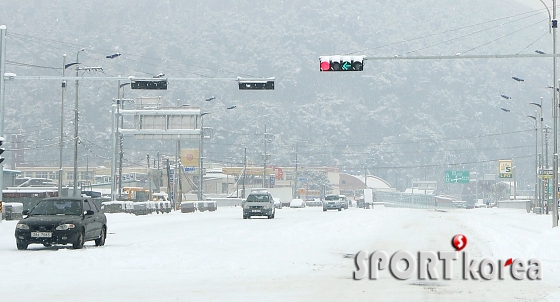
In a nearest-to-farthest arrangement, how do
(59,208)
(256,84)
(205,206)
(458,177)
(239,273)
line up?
(239,273)
(59,208)
(256,84)
(205,206)
(458,177)

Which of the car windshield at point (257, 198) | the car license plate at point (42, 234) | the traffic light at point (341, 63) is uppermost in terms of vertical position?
the traffic light at point (341, 63)

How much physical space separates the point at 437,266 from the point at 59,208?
37.0ft

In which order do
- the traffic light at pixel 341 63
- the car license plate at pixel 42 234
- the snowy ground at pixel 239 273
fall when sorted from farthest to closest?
the traffic light at pixel 341 63, the car license plate at pixel 42 234, the snowy ground at pixel 239 273

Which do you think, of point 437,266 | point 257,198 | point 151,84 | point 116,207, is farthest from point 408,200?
point 437,266

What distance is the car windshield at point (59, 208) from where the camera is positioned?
24.2 meters

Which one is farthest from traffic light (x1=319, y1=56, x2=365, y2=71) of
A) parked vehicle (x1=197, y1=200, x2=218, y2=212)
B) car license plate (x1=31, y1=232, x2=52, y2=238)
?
parked vehicle (x1=197, y1=200, x2=218, y2=212)

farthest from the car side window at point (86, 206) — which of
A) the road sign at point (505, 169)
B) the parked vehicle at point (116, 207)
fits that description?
the road sign at point (505, 169)

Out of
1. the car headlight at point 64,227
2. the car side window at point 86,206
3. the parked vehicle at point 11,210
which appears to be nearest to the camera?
the car headlight at point 64,227

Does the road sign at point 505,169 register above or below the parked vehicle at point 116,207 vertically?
above

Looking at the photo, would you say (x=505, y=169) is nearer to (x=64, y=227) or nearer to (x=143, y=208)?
(x=143, y=208)

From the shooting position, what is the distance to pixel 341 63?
31422 mm

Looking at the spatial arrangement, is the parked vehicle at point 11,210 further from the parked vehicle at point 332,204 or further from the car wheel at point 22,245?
the parked vehicle at point 332,204

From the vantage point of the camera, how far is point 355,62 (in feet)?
104

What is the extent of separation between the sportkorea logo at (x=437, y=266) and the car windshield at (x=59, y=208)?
8111mm
